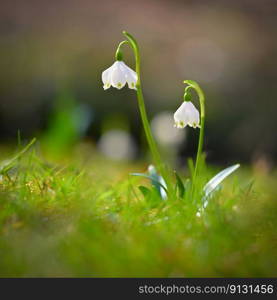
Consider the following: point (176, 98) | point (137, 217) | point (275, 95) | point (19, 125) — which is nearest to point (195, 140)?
point (176, 98)

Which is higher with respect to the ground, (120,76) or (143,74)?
(143,74)

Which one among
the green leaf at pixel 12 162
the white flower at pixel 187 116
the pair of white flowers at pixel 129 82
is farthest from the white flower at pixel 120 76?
the green leaf at pixel 12 162

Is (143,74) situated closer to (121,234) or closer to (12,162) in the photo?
(12,162)

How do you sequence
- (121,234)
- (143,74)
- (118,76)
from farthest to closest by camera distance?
(143,74) → (118,76) → (121,234)

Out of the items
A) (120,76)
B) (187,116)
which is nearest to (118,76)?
(120,76)

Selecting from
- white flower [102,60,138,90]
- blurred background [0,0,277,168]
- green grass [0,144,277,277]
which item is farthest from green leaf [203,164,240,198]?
blurred background [0,0,277,168]

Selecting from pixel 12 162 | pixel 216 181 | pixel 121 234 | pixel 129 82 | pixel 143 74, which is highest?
pixel 143 74
